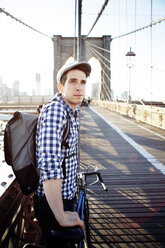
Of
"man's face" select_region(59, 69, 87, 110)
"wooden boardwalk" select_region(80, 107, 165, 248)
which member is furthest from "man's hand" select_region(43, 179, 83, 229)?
"wooden boardwalk" select_region(80, 107, 165, 248)

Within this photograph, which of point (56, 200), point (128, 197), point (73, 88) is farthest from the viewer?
point (128, 197)

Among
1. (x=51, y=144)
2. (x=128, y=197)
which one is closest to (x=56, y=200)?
(x=51, y=144)

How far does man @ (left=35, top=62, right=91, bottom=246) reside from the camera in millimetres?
904

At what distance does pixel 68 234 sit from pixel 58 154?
14.1 inches

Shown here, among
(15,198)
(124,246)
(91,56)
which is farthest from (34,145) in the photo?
(91,56)

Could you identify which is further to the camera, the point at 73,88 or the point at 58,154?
the point at 73,88

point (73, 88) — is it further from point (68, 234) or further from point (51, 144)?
point (68, 234)

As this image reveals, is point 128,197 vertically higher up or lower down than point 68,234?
lower down

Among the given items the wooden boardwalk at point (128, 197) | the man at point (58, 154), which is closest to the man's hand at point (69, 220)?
the man at point (58, 154)

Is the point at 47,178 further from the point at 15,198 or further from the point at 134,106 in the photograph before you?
the point at 134,106

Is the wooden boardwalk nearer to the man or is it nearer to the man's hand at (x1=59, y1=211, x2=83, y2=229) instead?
the man

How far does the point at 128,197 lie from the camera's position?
2.69 meters

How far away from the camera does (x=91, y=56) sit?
27.5 m

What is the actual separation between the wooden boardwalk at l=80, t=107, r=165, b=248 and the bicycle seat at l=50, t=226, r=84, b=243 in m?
1.02
